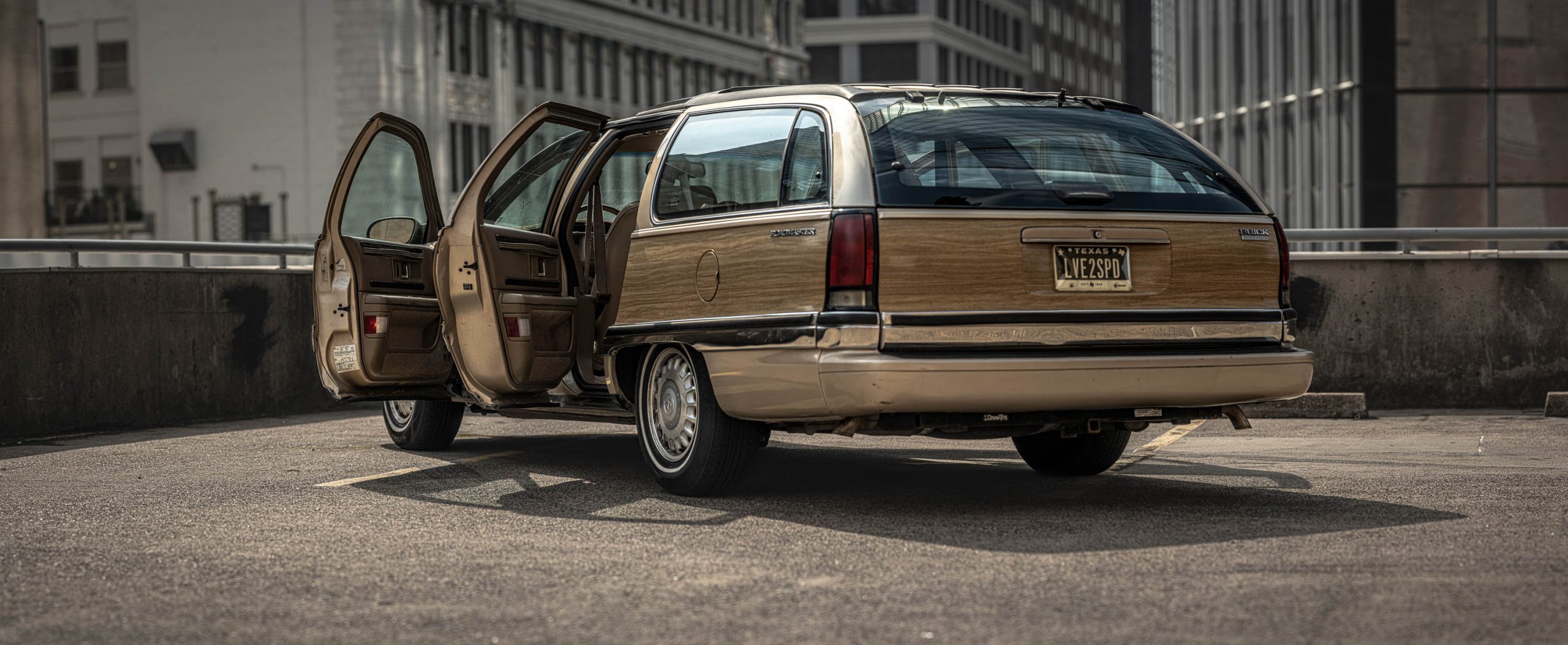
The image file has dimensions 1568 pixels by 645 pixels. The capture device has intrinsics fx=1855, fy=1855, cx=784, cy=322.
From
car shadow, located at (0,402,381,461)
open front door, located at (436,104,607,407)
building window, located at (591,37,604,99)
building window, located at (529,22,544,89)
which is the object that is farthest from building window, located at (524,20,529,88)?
open front door, located at (436,104,607,407)

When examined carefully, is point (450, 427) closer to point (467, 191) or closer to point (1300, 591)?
point (467, 191)

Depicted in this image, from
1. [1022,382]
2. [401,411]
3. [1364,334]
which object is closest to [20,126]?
[401,411]

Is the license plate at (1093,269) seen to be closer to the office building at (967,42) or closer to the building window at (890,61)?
the office building at (967,42)

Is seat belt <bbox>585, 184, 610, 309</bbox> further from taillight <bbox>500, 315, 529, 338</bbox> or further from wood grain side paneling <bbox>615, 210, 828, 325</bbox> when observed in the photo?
wood grain side paneling <bbox>615, 210, 828, 325</bbox>

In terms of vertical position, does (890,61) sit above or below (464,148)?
above

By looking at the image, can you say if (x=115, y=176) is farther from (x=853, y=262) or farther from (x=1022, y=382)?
(x=1022, y=382)

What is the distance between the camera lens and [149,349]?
12.3m

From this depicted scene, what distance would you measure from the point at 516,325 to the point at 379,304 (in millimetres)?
1138

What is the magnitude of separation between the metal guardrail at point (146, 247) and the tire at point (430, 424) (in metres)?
1.90

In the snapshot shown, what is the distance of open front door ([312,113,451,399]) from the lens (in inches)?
359

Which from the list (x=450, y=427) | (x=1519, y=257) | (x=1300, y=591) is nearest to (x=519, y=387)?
(x=450, y=427)

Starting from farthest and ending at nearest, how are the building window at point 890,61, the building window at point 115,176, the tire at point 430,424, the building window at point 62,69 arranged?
the building window at point 890,61 → the building window at point 62,69 → the building window at point 115,176 → the tire at point 430,424

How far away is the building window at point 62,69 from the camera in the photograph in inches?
2525

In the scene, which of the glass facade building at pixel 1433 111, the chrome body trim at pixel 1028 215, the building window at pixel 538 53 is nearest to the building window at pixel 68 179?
the building window at pixel 538 53
